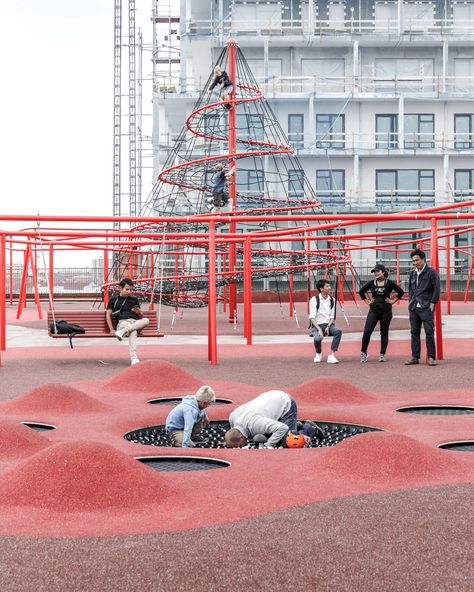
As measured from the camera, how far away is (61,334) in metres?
14.7

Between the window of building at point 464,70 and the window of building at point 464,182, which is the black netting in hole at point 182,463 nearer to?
the window of building at point 464,182

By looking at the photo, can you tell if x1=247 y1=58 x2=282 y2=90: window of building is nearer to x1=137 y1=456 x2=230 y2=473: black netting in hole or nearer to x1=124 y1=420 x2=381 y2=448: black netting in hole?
x1=124 y1=420 x2=381 y2=448: black netting in hole

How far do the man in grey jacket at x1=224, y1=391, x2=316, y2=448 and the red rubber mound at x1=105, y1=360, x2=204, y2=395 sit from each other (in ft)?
10.6

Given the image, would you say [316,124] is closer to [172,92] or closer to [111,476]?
[172,92]

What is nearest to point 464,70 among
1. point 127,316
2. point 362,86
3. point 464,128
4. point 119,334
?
point 464,128

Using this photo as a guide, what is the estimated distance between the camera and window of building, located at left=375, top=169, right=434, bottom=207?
50.3 m

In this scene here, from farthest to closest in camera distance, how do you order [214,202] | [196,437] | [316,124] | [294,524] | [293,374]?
[316,124]
[214,202]
[293,374]
[196,437]
[294,524]

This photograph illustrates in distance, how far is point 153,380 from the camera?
12.5m

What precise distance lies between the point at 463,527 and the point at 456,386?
287 inches

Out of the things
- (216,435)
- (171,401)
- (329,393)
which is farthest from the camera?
(171,401)

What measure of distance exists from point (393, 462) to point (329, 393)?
424 centimetres

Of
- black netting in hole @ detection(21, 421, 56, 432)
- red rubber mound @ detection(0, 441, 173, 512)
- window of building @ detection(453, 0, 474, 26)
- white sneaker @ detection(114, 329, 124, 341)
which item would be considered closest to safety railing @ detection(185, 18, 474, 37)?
window of building @ detection(453, 0, 474, 26)

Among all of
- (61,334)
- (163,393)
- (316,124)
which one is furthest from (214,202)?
(316,124)

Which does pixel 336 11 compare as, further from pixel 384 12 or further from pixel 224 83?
pixel 224 83
